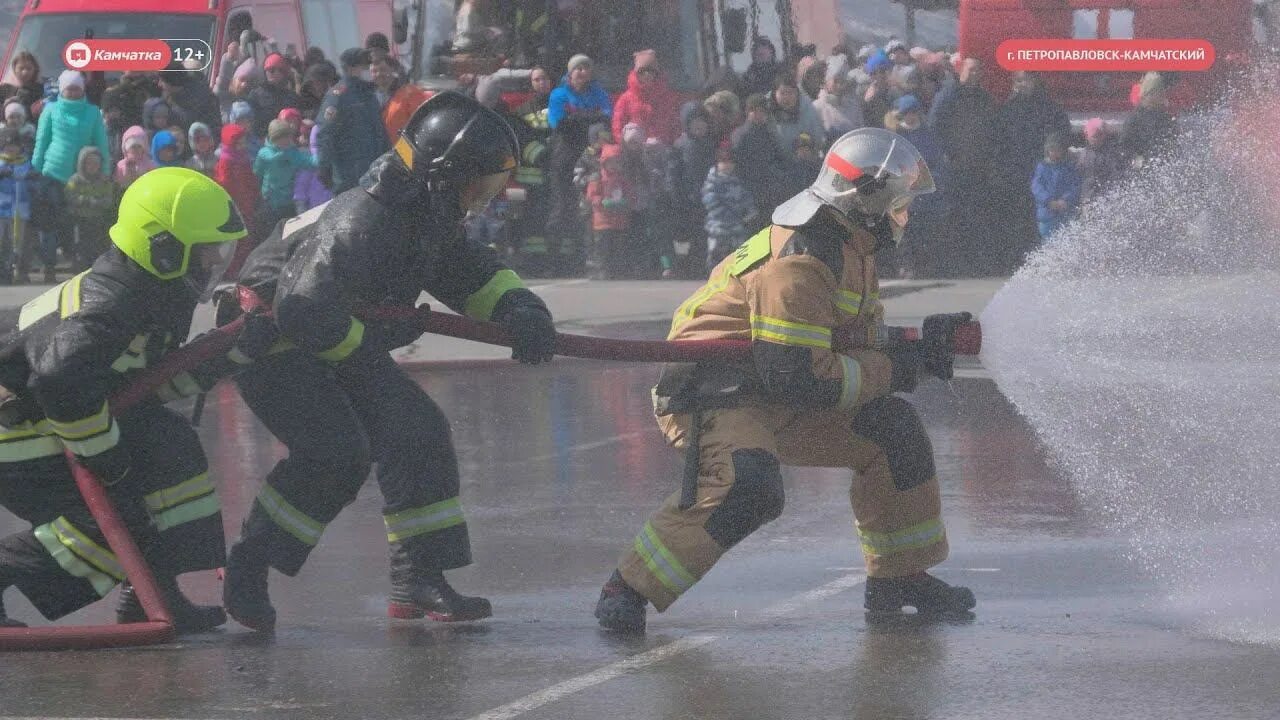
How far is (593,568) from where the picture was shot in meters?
6.84

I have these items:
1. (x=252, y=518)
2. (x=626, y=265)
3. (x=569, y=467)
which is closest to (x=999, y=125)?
(x=626, y=265)

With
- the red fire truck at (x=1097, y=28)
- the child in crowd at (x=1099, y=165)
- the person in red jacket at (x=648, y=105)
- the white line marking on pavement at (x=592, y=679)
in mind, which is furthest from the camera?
the red fire truck at (x=1097, y=28)

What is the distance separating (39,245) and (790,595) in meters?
11.7

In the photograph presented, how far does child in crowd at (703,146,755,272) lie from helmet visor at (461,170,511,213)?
10.5 metres

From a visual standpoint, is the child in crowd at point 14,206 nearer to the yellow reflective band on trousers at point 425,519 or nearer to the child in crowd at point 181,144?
the child in crowd at point 181,144

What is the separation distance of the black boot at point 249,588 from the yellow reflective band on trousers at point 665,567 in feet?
3.44

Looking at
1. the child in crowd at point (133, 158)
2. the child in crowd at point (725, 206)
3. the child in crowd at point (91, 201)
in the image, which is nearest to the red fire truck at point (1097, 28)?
the child in crowd at point (725, 206)

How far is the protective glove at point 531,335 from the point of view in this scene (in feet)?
19.2

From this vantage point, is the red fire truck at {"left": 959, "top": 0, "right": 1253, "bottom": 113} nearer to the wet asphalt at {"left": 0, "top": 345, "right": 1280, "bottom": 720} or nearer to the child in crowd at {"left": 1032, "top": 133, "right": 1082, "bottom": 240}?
the child in crowd at {"left": 1032, "top": 133, "right": 1082, "bottom": 240}

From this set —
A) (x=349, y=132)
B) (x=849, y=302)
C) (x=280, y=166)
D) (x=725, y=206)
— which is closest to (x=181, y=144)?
(x=280, y=166)

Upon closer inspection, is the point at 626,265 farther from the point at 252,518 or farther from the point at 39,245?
the point at 252,518

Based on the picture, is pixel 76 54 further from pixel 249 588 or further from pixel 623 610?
pixel 623 610

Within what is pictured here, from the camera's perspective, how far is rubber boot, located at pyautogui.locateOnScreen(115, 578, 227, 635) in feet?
19.2

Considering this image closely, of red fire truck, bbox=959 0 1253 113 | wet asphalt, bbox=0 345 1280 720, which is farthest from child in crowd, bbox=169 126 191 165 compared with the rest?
wet asphalt, bbox=0 345 1280 720
